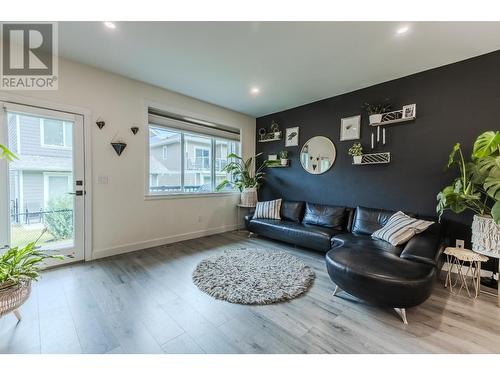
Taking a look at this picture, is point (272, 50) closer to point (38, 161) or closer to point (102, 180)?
point (102, 180)

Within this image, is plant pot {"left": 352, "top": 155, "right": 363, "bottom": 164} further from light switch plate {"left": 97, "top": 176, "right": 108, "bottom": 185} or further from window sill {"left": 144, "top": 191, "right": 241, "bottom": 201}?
light switch plate {"left": 97, "top": 176, "right": 108, "bottom": 185}

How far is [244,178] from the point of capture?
15.1 feet

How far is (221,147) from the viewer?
15.3 feet

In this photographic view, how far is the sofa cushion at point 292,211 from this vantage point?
3.96m

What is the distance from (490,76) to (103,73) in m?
4.79

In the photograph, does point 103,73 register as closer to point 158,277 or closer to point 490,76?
point 158,277

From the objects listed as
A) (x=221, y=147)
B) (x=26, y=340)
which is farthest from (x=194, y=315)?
Result: (x=221, y=147)

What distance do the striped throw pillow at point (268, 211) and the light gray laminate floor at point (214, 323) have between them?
176 centimetres

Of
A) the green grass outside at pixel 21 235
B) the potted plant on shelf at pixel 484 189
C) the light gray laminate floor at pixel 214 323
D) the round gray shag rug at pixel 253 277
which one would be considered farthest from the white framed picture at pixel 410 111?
the green grass outside at pixel 21 235

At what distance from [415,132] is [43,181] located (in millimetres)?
4868

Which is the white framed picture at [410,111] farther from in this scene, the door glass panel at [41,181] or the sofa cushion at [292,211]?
the door glass panel at [41,181]

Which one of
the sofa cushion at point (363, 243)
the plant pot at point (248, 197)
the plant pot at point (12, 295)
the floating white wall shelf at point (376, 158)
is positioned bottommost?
the plant pot at point (12, 295)

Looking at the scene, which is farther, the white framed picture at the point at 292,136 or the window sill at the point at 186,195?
the white framed picture at the point at 292,136

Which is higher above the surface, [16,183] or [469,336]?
[16,183]
